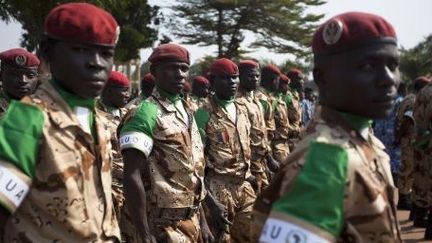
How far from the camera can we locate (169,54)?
14.9ft

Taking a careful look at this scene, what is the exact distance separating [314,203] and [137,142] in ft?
7.52

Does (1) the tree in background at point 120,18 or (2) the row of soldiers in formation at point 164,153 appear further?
(1) the tree in background at point 120,18

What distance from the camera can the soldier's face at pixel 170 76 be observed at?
14.9 feet

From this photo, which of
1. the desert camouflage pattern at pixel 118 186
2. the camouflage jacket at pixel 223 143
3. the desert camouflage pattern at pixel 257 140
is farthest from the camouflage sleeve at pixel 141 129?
the desert camouflage pattern at pixel 257 140

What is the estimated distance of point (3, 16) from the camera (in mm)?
14594

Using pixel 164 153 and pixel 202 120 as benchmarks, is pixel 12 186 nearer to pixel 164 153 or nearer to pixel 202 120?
pixel 164 153

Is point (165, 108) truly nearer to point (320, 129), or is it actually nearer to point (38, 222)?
point (38, 222)

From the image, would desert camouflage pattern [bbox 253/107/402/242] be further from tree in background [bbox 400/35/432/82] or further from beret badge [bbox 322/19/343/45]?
tree in background [bbox 400/35/432/82]

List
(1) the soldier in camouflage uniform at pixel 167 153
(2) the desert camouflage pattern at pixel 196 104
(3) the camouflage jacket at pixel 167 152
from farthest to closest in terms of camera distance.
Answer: (2) the desert camouflage pattern at pixel 196 104 → (3) the camouflage jacket at pixel 167 152 → (1) the soldier in camouflage uniform at pixel 167 153

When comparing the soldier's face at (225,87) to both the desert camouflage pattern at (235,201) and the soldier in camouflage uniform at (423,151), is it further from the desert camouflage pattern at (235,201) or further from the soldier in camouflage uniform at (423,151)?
the soldier in camouflage uniform at (423,151)

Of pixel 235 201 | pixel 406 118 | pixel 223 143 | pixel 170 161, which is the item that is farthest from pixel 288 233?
pixel 406 118

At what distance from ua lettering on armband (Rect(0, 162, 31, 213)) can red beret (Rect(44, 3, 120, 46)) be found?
2.02 feet

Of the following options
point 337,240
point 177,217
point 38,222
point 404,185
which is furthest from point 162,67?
point 404,185

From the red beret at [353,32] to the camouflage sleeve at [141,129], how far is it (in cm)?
202
